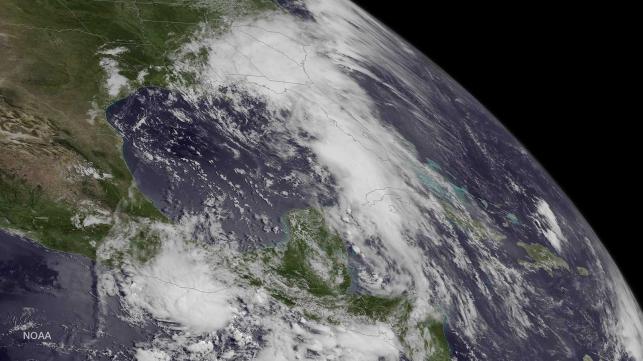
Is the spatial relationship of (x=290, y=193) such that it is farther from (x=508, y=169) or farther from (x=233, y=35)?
(x=508, y=169)

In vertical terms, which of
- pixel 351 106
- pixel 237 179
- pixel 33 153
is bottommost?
pixel 33 153

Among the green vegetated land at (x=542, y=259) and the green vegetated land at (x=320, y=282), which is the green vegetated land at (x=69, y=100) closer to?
the green vegetated land at (x=320, y=282)

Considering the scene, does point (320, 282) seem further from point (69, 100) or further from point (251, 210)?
point (69, 100)

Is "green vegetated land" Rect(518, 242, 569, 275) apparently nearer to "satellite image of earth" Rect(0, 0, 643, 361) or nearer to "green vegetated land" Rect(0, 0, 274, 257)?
"satellite image of earth" Rect(0, 0, 643, 361)

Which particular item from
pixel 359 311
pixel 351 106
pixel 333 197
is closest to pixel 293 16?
pixel 351 106

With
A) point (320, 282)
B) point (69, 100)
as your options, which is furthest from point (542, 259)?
point (69, 100)

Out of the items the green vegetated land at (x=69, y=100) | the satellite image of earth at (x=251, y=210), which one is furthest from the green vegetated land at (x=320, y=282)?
the green vegetated land at (x=69, y=100)
